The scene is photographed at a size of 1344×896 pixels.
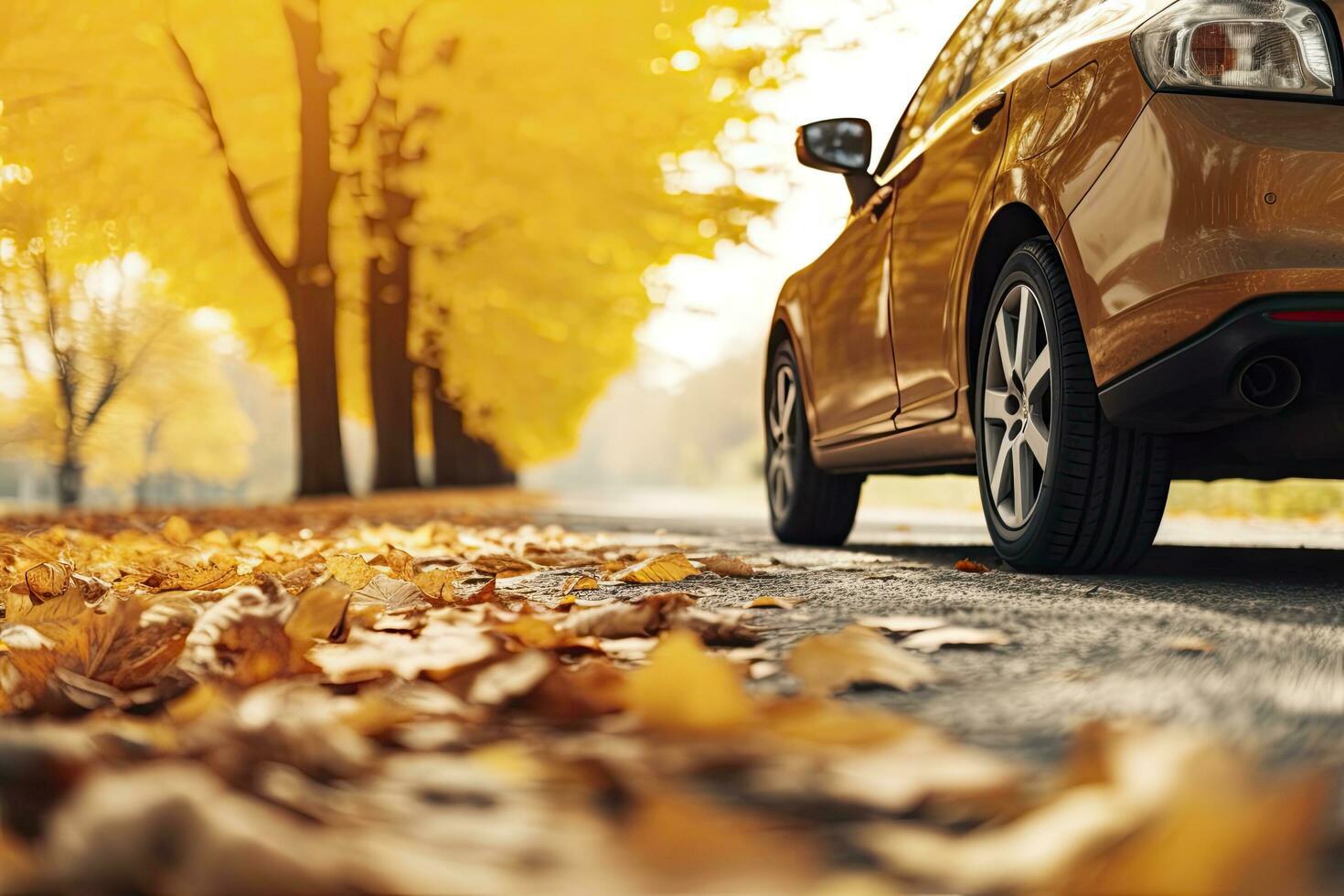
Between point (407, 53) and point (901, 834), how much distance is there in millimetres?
11215

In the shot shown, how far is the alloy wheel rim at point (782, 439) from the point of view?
535 cm

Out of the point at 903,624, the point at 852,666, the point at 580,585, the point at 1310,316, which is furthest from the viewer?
the point at 580,585

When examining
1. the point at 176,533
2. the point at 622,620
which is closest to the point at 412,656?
the point at 622,620

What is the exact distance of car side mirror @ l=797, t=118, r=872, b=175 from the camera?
4.21 meters

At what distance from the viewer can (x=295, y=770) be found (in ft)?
3.81

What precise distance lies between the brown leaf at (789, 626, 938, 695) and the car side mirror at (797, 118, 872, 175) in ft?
9.24

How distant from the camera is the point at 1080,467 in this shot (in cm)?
282

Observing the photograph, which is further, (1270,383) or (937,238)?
(937,238)

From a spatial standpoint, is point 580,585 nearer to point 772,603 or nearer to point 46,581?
point 772,603

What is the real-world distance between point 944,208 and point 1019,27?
1.90 ft

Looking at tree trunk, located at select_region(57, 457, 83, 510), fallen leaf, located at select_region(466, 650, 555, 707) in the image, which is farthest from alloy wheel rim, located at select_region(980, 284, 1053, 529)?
tree trunk, located at select_region(57, 457, 83, 510)

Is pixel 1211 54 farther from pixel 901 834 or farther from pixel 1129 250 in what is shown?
pixel 901 834

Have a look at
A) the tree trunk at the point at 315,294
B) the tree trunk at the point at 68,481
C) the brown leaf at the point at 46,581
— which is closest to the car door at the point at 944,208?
the brown leaf at the point at 46,581

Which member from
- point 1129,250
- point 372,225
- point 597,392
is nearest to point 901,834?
→ point 1129,250
